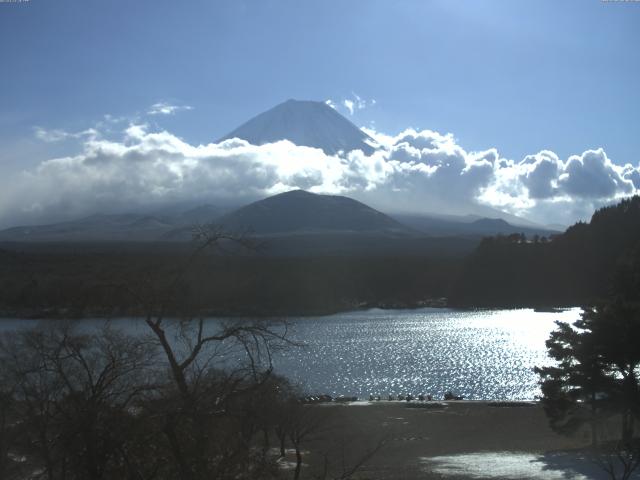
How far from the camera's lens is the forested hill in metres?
74.1

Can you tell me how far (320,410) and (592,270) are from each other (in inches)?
2459

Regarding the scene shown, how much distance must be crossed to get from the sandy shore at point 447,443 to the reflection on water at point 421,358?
418 cm

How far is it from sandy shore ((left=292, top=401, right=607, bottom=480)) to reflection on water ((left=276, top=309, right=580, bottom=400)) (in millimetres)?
4182

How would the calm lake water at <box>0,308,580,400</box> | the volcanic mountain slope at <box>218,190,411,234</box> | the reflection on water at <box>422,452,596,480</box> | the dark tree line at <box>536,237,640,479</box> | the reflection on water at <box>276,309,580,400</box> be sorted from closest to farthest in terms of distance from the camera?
the reflection on water at <box>422,452,596,480</box>, the dark tree line at <box>536,237,640,479</box>, the calm lake water at <box>0,308,580,400</box>, the reflection on water at <box>276,309,580,400</box>, the volcanic mountain slope at <box>218,190,411,234</box>

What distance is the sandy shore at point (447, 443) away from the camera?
45.6 ft

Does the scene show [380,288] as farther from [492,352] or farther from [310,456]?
[310,456]

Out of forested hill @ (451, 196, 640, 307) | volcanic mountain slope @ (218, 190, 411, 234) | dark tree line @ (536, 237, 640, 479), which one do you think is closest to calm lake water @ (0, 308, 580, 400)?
dark tree line @ (536, 237, 640, 479)

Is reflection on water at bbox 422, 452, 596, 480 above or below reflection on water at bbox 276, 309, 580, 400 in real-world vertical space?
above

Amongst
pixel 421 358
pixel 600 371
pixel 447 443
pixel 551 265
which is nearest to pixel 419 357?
pixel 421 358

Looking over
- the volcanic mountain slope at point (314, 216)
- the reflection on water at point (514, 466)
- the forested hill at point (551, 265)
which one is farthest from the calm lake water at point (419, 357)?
the volcanic mountain slope at point (314, 216)

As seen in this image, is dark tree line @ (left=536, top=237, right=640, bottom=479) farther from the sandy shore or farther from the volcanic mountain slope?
the volcanic mountain slope

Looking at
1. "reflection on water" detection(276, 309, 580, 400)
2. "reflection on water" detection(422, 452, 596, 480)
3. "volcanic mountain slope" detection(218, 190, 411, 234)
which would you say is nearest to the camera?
"reflection on water" detection(422, 452, 596, 480)

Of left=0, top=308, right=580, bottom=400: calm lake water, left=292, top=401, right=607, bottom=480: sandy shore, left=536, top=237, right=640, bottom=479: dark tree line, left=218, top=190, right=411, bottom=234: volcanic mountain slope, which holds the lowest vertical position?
left=0, top=308, right=580, bottom=400: calm lake water

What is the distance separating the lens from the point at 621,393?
1396cm
